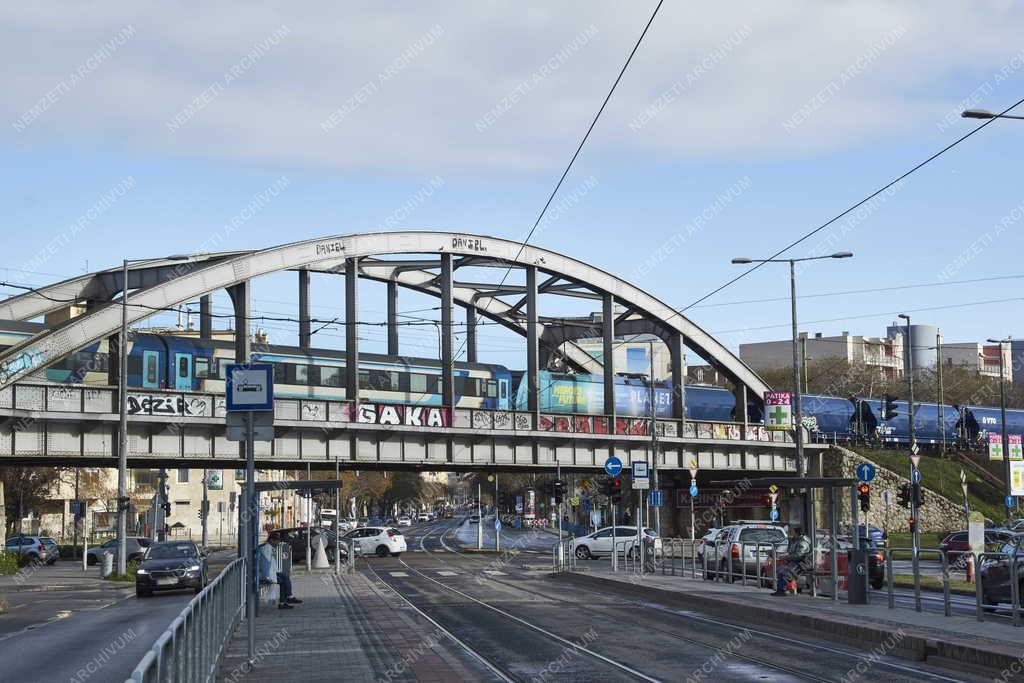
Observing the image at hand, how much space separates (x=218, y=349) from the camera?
47.4m

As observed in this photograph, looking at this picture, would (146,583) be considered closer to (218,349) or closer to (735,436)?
(218,349)

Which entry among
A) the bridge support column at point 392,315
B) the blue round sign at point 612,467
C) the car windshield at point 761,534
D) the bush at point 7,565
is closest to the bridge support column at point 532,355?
the bridge support column at point 392,315

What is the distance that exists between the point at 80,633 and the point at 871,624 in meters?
13.6

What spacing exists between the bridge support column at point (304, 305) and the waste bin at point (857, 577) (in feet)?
128

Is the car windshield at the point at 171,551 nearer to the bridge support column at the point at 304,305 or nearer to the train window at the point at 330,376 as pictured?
the train window at the point at 330,376

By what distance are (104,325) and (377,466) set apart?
1386 cm

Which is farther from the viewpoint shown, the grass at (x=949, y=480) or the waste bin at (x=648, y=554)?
the grass at (x=949, y=480)

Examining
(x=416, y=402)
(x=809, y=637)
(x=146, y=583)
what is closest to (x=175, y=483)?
(x=416, y=402)

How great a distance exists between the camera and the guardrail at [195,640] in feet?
21.9

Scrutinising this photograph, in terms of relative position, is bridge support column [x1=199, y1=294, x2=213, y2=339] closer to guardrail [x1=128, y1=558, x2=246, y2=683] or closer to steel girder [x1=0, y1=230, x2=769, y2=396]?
steel girder [x1=0, y1=230, x2=769, y2=396]

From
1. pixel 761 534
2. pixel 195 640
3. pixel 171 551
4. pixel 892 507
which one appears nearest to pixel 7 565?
pixel 171 551

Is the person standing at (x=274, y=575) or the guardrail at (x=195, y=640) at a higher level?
the guardrail at (x=195, y=640)

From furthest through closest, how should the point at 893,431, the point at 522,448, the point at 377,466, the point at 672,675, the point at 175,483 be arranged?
the point at 175,483
the point at 893,431
the point at 522,448
the point at 377,466
the point at 672,675

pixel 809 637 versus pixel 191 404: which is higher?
pixel 191 404
